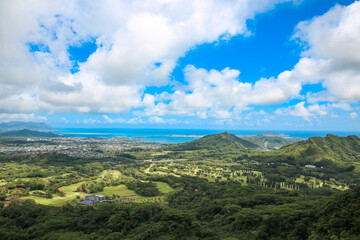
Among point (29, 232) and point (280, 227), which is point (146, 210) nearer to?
point (29, 232)

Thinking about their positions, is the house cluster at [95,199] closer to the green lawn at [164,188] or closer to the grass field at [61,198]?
the grass field at [61,198]

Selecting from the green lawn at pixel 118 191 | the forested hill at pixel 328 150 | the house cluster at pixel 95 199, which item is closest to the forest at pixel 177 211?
the green lawn at pixel 118 191

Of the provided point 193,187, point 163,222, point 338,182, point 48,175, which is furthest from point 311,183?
point 48,175

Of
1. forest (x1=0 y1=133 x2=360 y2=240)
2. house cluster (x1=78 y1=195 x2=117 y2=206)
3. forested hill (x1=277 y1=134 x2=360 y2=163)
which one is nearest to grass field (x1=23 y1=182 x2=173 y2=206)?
forest (x1=0 y1=133 x2=360 y2=240)

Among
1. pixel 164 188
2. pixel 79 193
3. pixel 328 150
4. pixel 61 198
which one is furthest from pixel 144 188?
pixel 328 150

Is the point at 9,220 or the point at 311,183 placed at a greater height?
the point at 9,220

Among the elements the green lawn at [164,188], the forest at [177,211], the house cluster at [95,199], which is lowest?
the green lawn at [164,188]

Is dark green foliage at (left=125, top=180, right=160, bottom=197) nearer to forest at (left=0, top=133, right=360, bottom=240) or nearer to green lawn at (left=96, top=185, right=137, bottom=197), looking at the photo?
forest at (left=0, top=133, right=360, bottom=240)

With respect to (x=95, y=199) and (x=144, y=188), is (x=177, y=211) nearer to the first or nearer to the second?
(x=95, y=199)
